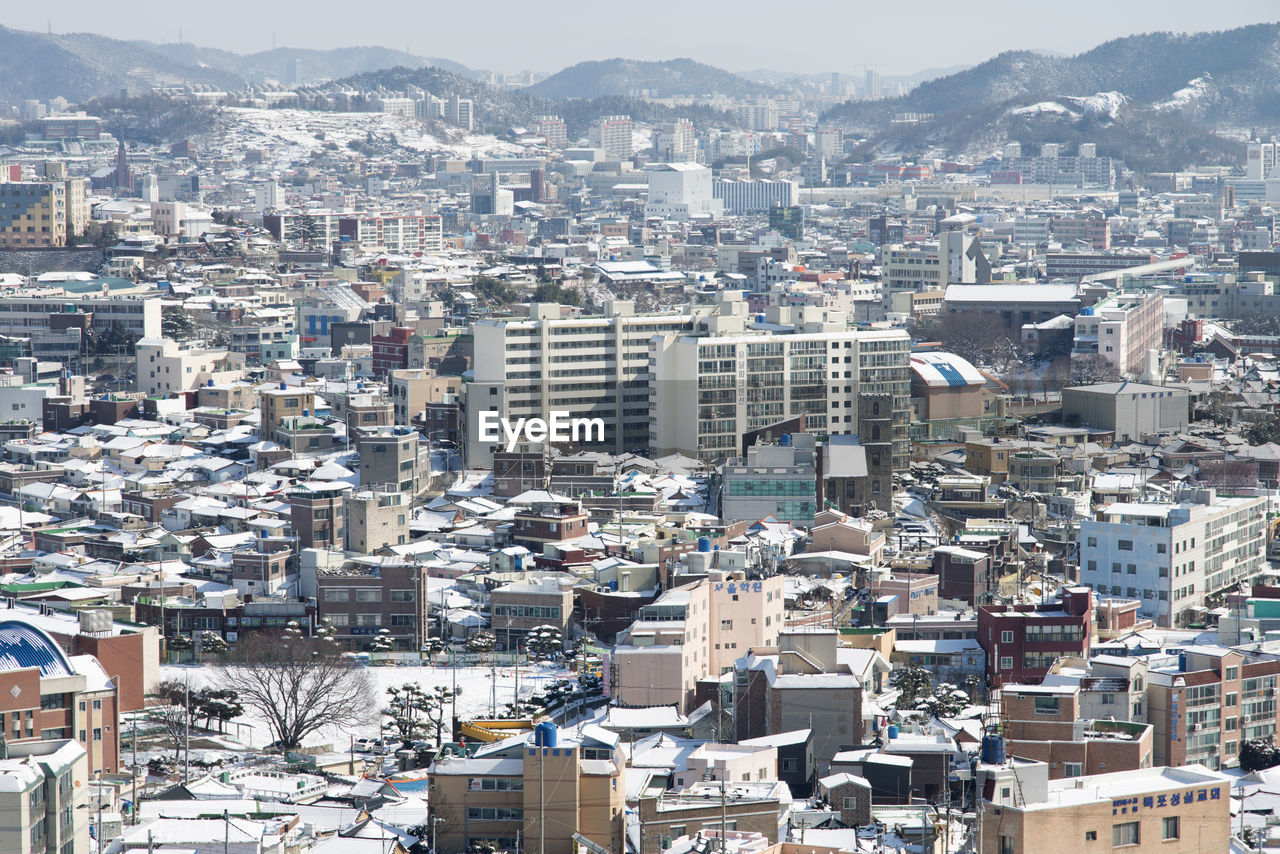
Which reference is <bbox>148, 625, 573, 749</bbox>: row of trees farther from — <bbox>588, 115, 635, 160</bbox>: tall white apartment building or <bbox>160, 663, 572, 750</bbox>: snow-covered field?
<bbox>588, 115, 635, 160</bbox>: tall white apartment building

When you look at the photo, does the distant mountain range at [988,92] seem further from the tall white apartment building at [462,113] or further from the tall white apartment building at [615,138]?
the tall white apartment building at [615,138]

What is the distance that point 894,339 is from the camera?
24.9 m

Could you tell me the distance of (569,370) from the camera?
24.9 m

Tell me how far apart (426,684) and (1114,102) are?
271ft

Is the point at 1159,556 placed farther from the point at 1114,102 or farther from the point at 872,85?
the point at 872,85

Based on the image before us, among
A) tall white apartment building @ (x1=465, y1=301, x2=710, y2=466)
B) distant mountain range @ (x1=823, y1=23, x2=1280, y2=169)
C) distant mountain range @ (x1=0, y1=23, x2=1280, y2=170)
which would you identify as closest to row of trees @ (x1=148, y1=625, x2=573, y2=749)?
tall white apartment building @ (x1=465, y1=301, x2=710, y2=466)

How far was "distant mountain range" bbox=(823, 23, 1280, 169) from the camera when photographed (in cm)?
8800

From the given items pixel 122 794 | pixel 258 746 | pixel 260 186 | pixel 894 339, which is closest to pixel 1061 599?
pixel 258 746

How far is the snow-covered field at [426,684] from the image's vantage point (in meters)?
14.1

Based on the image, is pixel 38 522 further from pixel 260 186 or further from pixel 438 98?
pixel 438 98

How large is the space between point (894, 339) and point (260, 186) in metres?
48.1

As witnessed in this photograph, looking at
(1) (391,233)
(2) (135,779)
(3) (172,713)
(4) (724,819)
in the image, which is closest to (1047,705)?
(4) (724,819)

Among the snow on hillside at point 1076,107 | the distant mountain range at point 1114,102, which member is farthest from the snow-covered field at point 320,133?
the snow on hillside at point 1076,107

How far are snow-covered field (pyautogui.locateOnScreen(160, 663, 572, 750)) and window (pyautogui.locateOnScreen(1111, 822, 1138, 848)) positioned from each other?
19.3 feet
